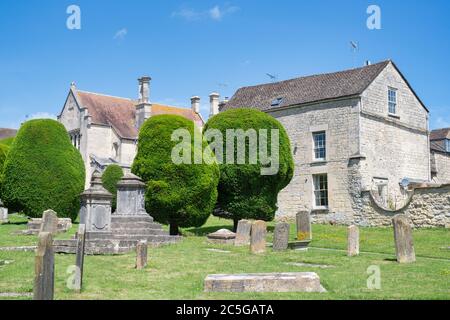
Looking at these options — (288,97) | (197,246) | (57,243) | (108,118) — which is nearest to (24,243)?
(57,243)

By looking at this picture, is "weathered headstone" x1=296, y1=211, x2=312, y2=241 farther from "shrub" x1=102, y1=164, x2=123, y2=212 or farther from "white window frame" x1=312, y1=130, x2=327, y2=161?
"shrub" x1=102, y1=164, x2=123, y2=212

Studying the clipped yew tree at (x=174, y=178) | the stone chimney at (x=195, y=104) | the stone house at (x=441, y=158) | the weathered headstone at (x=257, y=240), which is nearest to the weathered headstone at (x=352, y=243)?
the weathered headstone at (x=257, y=240)

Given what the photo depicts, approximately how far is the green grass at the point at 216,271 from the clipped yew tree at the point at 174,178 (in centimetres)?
228

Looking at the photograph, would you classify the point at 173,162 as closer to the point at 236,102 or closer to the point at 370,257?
the point at 370,257

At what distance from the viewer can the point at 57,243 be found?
15516 millimetres

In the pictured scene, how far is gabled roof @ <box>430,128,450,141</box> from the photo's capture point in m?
43.1

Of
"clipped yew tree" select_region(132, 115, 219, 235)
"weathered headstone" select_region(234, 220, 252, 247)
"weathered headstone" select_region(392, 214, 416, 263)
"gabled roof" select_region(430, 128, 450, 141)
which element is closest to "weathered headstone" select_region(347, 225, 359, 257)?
"weathered headstone" select_region(392, 214, 416, 263)

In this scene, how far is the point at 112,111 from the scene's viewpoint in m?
50.9

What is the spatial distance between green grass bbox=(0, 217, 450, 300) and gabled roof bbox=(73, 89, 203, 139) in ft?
98.9

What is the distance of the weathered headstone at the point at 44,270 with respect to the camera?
306 inches

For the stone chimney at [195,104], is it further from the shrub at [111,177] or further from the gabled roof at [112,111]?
the shrub at [111,177]

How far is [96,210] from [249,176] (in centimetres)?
809

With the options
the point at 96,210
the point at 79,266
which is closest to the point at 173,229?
the point at 96,210

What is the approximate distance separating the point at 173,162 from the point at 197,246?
4343 millimetres
